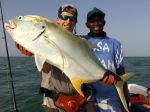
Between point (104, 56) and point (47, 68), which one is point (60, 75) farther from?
point (104, 56)

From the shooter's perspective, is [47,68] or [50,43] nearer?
[50,43]

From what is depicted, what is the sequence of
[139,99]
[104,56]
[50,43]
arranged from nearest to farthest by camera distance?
[50,43], [104,56], [139,99]

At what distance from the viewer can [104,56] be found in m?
5.12

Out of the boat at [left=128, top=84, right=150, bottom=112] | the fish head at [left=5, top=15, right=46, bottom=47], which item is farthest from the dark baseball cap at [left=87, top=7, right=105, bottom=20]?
the boat at [left=128, top=84, right=150, bottom=112]

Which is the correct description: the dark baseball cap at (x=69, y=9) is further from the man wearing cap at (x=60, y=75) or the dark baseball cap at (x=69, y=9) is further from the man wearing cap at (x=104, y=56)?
the man wearing cap at (x=104, y=56)

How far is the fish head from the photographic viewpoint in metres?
3.52

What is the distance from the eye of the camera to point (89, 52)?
3.88 metres

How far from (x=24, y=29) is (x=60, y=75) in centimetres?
127

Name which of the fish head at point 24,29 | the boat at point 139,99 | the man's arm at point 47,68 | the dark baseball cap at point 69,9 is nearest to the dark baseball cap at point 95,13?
the dark baseball cap at point 69,9

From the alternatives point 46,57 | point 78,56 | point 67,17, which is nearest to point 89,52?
point 78,56

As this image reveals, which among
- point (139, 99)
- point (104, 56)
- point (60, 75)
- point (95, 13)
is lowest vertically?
point (139, 99)

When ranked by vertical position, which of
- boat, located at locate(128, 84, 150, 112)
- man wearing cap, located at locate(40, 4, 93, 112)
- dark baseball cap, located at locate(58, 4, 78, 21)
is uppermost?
dark baseball cap, located at locate(58, 4, 78, 21)

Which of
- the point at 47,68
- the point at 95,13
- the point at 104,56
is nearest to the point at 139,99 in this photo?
the point at 104,56

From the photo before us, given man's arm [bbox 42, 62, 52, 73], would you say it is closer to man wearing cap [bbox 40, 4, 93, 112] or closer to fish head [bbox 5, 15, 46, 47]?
man wearing cap [bbox 40, 4, 93, 112]
